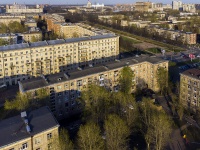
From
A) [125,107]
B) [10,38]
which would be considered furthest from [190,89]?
[10,38]

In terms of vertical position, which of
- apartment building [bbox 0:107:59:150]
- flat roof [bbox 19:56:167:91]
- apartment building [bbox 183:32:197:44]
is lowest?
apartment building [bbox 0:107:59:150]

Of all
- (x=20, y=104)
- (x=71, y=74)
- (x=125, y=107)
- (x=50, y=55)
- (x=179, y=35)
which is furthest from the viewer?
(x=179, y=35)

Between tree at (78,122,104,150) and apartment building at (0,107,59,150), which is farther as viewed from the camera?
tree at (78,122,104,150)

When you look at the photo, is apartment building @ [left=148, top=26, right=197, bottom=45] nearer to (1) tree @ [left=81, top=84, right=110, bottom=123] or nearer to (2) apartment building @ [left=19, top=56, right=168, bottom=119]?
(2) apartment building @ [left=19, top=56, right=168, bottom=119]

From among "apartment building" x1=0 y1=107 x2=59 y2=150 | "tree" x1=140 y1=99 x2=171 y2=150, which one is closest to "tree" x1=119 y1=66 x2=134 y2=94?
"tree" x1=140 y1=99 x2=171 y2=150

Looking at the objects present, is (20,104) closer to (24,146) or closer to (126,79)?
(24,146)

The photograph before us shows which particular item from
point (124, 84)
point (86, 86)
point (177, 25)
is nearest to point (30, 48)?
point (86, 86)

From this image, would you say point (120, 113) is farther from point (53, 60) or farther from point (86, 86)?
point (53, 60)
